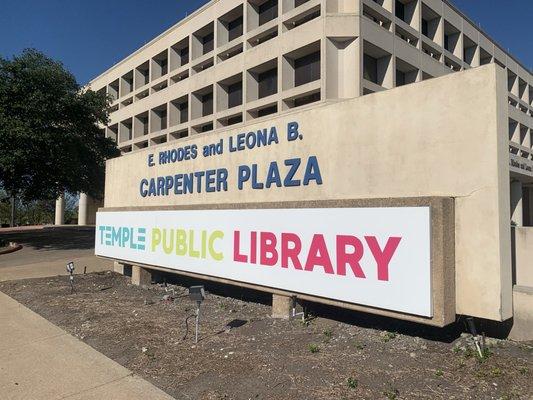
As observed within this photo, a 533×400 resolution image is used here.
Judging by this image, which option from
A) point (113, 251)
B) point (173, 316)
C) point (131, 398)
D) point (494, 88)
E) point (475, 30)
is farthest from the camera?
point (475, 30)

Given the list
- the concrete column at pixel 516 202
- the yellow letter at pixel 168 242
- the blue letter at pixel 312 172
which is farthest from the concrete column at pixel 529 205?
the yellow letter at pixel 168 242

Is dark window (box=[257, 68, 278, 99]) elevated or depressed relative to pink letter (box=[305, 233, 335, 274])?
elevated

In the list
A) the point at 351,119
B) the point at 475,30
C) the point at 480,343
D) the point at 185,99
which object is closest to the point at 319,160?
the point at 351,119

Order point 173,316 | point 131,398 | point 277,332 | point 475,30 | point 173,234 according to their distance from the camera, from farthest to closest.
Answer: point 475,30, point 173,234, point 173,316, point 277,332, point 131,398

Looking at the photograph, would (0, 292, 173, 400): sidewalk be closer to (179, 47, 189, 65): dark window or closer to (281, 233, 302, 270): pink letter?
(281, 233, 302, 270): pink letter

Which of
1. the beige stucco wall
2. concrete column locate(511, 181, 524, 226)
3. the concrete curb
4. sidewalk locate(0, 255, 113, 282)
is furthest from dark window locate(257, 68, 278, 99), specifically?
the beige stucco wall

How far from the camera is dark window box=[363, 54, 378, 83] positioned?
2820 cm

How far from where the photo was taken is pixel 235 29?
118 ft

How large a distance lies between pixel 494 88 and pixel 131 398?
7118 millimetres

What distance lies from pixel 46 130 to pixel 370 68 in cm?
2210

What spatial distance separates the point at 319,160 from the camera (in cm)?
915

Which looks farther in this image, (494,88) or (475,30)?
(475,30)

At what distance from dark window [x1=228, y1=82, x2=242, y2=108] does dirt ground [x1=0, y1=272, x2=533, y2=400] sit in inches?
1048

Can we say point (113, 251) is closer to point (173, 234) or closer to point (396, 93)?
point (173, 234)
